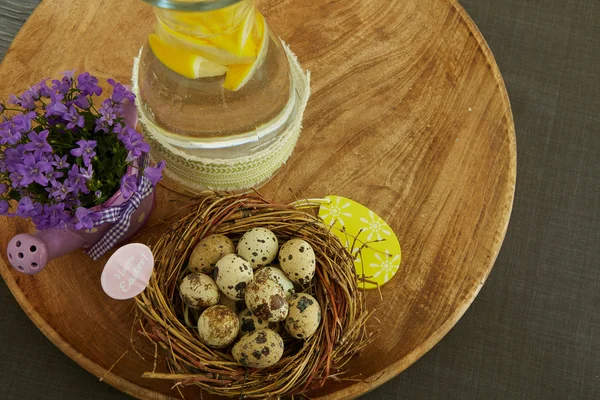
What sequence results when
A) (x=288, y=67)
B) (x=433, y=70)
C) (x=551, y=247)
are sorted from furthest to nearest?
(x=551, y=247)
(x=433, y=70)
(x=288, y=67)

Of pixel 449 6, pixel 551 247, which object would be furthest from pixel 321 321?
pixel 551 247

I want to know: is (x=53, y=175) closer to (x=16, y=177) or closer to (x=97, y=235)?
(x=16, y=177)

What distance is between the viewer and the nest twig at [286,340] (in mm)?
709

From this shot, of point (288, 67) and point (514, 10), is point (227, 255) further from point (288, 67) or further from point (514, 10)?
point (514, 10)

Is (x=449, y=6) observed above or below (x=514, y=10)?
above

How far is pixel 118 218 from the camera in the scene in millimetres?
719

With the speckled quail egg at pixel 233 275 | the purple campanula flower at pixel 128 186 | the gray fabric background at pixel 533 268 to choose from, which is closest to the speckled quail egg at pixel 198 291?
the speckled quail egg at pixel 233 275

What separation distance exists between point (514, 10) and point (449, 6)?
1.56 feet

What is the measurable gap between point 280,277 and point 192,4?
34cm

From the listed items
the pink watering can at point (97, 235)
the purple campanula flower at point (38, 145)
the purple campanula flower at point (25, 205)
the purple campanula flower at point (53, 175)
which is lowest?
the pink watering can at point (97, 235)

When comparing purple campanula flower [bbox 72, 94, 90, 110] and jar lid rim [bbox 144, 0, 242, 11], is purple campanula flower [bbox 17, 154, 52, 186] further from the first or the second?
jar lid rim [bbox 144, 0, 242, 11]

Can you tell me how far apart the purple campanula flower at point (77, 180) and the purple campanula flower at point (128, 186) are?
0.14 feet

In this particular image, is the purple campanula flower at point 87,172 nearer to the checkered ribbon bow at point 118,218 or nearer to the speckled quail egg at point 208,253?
the checkered ribbon bow at point 118,218

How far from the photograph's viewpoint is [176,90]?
724 millimetres
